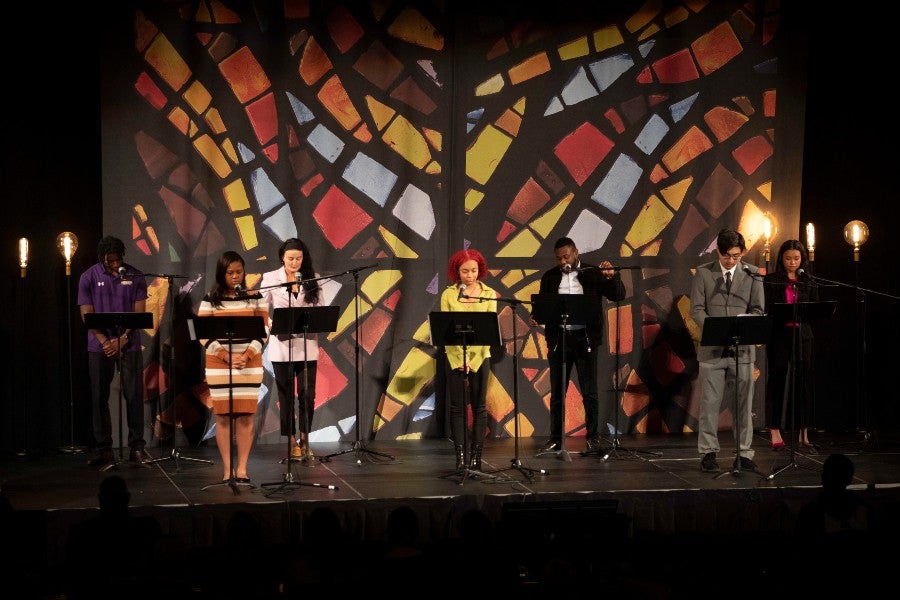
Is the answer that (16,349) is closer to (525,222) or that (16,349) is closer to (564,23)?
(525,222)

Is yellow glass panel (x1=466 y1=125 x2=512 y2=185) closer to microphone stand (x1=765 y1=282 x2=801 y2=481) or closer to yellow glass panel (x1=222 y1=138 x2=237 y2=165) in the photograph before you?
yellow glass panel (x1=222 y1=138 x2=237 y2=165)

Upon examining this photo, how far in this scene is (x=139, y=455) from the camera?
7.69 metres

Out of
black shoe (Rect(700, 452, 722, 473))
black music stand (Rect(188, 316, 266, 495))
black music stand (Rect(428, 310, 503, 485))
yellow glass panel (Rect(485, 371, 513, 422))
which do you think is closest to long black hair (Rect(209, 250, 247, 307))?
black music stand (Rect(188, 316, 266, 495))

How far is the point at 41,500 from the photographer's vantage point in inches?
256

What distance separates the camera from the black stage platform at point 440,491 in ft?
19.8

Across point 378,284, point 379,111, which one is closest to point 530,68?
point 379,111

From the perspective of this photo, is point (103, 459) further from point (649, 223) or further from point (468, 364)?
point (649, 223)

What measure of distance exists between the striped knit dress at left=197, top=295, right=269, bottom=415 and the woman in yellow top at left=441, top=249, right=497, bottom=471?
54.7 inches

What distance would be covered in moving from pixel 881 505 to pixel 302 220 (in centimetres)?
479

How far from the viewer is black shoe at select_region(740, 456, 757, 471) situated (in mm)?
7445

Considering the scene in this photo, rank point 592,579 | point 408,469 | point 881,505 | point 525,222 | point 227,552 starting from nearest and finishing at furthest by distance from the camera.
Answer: point 592,579, point 227,552, point 881,505, point 408,469, point 525,222

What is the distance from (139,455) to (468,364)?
2.48m

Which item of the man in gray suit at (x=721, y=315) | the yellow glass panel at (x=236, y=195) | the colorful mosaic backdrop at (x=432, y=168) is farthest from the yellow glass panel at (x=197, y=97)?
the man in gray suit at (x=721, y=315)

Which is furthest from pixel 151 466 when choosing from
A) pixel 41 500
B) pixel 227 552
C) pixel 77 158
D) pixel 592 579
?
pixel 592 579
